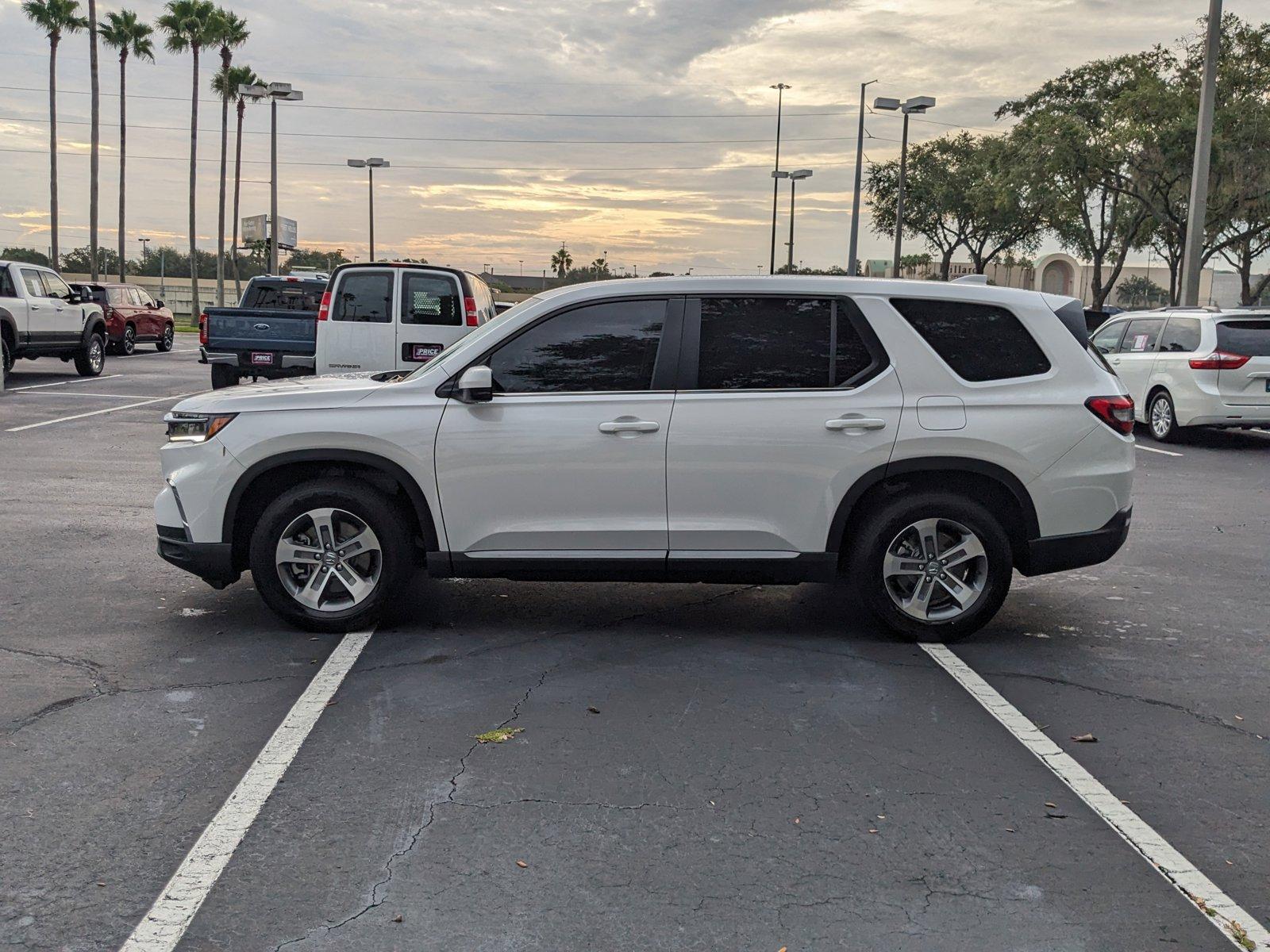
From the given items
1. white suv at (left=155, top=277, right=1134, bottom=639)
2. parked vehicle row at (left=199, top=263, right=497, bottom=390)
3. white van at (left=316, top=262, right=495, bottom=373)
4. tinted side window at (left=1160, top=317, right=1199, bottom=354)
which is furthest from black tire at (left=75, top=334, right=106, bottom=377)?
white suv at (left=155, top=277, right=1134, bottom=639)

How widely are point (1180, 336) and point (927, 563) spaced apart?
37.1 ft

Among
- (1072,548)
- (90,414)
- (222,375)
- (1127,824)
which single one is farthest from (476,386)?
(222,375)

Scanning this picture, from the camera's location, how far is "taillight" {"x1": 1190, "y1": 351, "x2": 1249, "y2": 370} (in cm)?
1486

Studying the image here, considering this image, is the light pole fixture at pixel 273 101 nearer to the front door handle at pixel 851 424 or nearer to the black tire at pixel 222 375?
the black tire at pixel 222 375

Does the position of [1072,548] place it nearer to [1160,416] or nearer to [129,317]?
[1160,416]

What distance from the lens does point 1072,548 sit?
20.1 feet

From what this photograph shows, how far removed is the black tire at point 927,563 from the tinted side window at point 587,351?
1.33 meters

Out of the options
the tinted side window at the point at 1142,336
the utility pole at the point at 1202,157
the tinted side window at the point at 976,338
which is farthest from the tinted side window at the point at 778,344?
the utility pole at the point at 1202,157

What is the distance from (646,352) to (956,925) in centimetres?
341

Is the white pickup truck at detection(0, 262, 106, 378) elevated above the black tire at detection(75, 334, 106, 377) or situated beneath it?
elevated above

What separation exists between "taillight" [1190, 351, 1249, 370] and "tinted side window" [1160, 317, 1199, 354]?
0.23 metres

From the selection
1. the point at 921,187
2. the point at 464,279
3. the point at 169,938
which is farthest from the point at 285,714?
the point at 921,187

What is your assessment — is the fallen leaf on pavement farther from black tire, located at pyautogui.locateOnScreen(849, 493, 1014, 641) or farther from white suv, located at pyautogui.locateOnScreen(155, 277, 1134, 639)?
black tire, located at pyautogui.locateOnScreen(849, 493, 1014, 641)

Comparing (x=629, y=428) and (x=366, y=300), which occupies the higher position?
(x=366, y=300)
